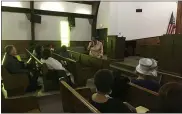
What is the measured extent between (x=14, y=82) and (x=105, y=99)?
291 cm

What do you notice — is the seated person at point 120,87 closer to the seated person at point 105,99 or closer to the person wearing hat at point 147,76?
the person wearing hat at point 147,76

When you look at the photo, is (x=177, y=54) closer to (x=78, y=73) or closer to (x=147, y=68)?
(x=147, y=68)

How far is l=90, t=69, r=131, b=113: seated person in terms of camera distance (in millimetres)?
1535

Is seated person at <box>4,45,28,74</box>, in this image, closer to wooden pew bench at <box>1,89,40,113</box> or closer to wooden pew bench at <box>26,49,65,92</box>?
wooden pew bench at <box>26,49,65,92</box>

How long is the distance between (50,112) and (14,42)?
20.8 feet

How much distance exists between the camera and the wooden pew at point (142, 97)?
2.06 m

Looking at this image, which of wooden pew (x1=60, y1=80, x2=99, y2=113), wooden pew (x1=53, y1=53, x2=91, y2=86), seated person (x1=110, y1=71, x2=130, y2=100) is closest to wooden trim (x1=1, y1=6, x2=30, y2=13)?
wooden pew (x1=53, y1=53, x2=91, y2=86)

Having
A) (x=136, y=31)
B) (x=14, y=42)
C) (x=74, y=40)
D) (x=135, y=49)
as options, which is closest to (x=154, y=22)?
(x=136, y=31)

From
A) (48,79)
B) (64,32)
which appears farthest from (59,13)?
(48,79)

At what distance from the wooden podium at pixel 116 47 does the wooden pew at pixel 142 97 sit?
10.6ft

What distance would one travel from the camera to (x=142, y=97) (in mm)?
2240

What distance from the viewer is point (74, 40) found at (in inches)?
390

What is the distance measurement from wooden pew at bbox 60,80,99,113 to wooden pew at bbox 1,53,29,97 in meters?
1.78

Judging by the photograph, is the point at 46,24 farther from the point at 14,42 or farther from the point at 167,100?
the point at 167,100
